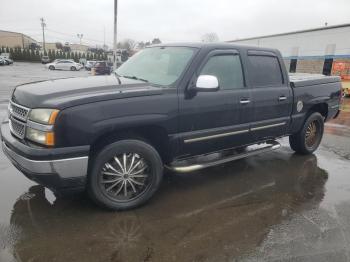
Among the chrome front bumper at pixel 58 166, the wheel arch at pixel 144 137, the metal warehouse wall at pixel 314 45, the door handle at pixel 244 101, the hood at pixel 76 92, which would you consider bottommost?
the chrome front bumper at pixel 58 166

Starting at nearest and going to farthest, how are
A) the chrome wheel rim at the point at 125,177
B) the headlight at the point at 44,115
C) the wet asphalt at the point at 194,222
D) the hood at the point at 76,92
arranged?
the wet asphalt at the point at 194,222, the headlight at the point at 44,115, the hood at the point at 76,92, the chrome wheel rim at the point at 125,177

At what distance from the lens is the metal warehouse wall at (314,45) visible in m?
26.4

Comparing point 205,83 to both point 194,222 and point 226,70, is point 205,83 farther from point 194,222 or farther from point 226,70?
point 194,222

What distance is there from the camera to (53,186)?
10.8 ft

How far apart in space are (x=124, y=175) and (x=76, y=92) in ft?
3.40

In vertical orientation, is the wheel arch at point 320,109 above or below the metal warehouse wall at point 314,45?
below

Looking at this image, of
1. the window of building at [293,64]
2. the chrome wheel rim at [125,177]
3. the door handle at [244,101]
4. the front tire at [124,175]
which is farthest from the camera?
the window of building at [293,64]

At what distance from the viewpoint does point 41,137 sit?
3.22m

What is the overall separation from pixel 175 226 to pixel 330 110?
14.8ft

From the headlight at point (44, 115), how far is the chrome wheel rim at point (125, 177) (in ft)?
2.44

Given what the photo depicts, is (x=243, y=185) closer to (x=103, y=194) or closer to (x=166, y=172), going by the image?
(x=166, y=172)

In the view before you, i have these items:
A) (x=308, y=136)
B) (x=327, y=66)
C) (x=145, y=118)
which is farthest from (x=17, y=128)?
(x=327, y=66)

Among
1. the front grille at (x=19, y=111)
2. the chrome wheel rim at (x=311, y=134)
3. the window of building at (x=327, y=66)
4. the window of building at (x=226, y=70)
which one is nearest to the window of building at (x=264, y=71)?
the window of building at (x=226, y=70)

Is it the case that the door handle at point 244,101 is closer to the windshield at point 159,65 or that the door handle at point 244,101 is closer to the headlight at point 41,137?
the windshield at point 159,65
